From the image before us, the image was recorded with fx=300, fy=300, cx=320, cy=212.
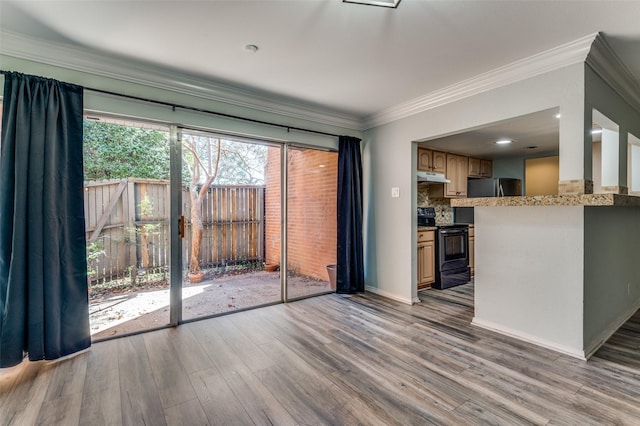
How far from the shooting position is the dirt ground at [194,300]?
295 cm

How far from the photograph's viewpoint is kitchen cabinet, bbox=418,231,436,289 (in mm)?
4395

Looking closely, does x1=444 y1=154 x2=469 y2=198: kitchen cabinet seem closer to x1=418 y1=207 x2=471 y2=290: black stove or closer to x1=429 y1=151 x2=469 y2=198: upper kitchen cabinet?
x1=429 y1=151 x2=469 y2=198: upper kitchen cabinet

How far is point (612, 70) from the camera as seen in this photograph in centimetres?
262

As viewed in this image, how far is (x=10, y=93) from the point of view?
2229mm

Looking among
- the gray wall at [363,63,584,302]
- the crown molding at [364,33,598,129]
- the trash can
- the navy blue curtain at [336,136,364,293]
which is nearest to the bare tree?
the navy blue curtain at [336,136,364,293]

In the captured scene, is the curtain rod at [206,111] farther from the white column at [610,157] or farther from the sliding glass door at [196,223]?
the white column at [610,157]

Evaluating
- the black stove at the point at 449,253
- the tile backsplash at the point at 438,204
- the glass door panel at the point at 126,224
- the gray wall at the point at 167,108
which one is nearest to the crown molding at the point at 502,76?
the gray wall at the point at 167,108

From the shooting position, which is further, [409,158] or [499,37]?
[409,158]

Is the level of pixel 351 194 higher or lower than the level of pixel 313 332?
higher

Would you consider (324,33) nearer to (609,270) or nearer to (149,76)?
(149,76)

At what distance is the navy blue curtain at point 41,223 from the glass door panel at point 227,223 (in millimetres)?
911

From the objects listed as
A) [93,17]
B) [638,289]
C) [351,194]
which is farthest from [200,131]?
[638,289]

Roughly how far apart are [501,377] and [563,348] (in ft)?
2.62

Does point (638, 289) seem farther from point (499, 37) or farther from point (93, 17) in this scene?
point (93, 17)
